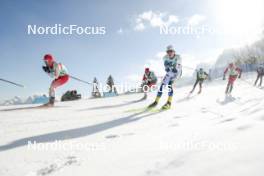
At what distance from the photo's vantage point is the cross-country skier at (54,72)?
8867 millimetres

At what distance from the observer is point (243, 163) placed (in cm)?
196

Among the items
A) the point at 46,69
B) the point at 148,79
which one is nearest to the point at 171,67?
the point at 46,69

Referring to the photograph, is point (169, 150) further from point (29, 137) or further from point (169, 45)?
point (169, 45)

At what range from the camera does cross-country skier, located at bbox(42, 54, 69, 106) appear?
8867mm

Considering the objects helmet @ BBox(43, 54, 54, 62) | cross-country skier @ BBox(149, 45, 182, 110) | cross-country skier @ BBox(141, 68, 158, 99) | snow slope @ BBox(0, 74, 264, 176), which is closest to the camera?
snow slope @ BBox(0, 74, 264, 176)

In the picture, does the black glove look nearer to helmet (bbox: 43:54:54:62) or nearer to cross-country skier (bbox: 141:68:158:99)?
helmet (bbox: 43:54:54:62)

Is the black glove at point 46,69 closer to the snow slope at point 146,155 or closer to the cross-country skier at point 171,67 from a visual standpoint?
the cross-country skier at point 171,67

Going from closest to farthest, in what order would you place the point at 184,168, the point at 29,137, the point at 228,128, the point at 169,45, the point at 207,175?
the point at 207,175 < the point at 184,168 < the point at 228,128 < the point at 29,137 < the point at 169,45

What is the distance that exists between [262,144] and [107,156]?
1.75 meters

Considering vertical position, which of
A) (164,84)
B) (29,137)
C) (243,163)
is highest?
(164,84)

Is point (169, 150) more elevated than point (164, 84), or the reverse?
point (164, 84)

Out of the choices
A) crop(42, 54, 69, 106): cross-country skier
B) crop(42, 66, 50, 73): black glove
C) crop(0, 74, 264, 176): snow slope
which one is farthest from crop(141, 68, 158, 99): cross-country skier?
crop(0, 74, 264, 176): snow slope

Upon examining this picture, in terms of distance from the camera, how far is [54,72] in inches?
356

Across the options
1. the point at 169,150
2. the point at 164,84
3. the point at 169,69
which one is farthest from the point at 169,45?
the point at 169,150
